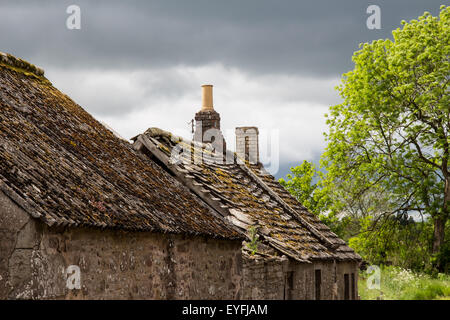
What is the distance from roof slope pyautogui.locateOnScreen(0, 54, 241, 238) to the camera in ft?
27.1

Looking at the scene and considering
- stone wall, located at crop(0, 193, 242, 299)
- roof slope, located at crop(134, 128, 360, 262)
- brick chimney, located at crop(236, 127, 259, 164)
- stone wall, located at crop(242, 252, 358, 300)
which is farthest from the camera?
brick chimney, located at crop(236, 127, 259, 164)

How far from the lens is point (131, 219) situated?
9.55 meters

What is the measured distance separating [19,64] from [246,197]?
6.49 metres

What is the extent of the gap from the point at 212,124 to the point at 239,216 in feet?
24.8

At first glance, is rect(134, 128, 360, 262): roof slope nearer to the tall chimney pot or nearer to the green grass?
the tall chimney pot

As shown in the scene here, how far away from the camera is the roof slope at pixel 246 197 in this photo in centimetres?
1504

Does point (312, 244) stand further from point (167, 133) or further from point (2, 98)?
point (2, 98)

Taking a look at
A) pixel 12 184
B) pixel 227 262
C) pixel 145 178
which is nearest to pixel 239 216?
pixel 227 262

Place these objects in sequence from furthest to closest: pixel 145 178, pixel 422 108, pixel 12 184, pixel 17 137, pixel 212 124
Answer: pixel 422 108 → pixel 212 124 → pixel 145 178 → pixel 17 137 → pixel 12 184

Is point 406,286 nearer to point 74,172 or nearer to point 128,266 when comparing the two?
point 128,266

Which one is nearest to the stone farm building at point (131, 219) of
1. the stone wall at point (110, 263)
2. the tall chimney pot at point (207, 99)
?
the stone wall at point (110, 263)

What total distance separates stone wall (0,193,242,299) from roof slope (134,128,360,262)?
1742 millimetres

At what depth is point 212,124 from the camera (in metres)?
21.8

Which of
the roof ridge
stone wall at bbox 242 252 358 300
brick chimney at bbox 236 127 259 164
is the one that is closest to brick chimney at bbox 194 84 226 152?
brick chimney at bbox 236 127 259 164
